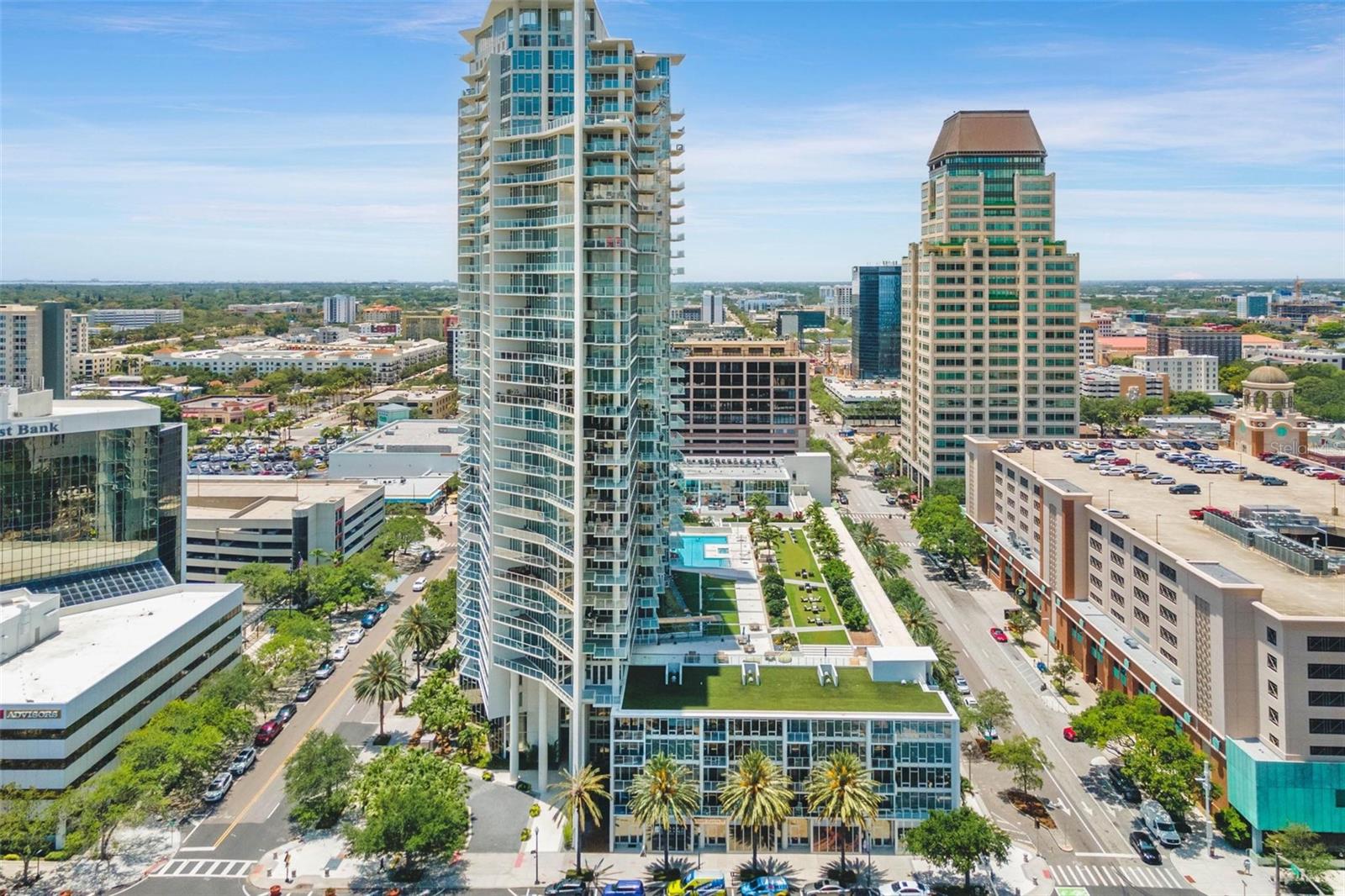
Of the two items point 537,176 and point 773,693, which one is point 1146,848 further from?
point 537,176

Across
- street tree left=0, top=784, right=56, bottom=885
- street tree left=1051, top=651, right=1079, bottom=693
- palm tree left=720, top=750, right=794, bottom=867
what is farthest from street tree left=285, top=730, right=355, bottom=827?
street tree left=1051, top=651, right=1079, bottom=693

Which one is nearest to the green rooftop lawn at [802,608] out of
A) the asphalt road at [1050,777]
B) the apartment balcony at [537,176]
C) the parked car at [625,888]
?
the asphalt road at [1050,777]

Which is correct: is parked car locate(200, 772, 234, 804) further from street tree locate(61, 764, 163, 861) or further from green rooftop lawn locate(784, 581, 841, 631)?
green rooftop lawn locate(784, 581, 841, 631)

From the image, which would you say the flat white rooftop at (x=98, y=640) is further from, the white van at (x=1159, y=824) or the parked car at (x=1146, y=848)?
the white van at (x=1159, y=824)

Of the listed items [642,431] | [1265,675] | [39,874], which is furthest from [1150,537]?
[39,874]

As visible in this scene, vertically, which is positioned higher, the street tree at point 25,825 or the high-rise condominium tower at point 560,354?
the high-rise condominium tower at point 560,354

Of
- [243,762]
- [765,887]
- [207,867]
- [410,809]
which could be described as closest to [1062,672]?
[765,887]
